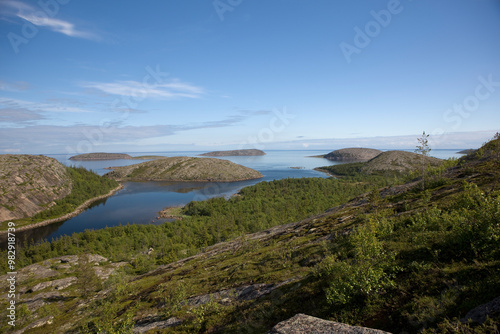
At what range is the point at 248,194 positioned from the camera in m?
174

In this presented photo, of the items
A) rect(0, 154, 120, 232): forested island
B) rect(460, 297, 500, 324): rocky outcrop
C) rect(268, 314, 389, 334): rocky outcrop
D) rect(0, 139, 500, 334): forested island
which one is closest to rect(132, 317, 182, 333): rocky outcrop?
rect(0, 139, 500, 334): forested island

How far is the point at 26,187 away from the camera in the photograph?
165250 mm

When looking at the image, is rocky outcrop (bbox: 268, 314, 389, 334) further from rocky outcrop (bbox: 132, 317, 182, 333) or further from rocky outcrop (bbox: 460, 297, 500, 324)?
rocky outcrop (bbox: 132, 317, 182, 333)

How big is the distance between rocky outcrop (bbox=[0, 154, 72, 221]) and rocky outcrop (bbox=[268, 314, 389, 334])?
659 ft

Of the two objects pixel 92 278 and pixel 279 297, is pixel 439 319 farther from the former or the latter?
pixel 92 278

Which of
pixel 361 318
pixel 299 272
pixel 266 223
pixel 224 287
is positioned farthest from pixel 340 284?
pixel 266 223

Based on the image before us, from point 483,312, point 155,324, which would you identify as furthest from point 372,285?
point 155,324

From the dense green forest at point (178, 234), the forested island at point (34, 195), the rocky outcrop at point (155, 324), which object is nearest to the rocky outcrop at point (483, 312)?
the rocky outcrop at point (155, 324)

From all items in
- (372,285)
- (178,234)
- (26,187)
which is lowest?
(178,234)

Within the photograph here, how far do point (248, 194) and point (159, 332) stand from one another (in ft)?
516

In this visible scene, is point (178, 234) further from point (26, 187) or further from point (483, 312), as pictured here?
point (26, 187)

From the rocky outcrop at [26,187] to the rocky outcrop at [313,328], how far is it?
200793 millimetres

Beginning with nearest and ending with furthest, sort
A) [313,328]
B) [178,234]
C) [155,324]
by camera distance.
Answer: [313,328] → [155,324] → [178,234]

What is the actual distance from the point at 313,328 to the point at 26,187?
776 feet
